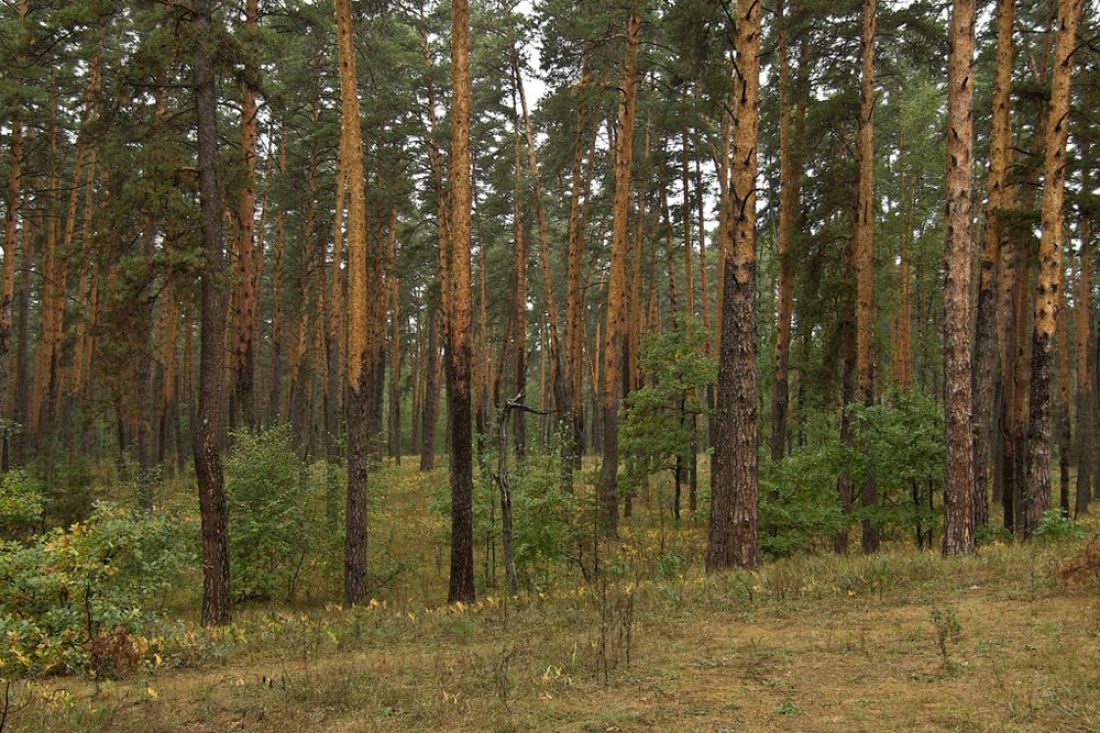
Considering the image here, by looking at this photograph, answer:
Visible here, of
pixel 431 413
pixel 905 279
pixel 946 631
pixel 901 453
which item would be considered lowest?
pixel 946 631

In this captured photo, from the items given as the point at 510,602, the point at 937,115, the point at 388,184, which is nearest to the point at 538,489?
the point at 510,602

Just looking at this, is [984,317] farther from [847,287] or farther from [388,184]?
Answer: [388,184]

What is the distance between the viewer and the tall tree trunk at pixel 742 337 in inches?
405

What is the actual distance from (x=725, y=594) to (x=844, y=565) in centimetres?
225

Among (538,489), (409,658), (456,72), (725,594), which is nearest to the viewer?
(409,658)

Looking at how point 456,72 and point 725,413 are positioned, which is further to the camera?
point 456,72

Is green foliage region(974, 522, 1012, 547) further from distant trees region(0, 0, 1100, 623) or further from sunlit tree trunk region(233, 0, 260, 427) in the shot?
sunlit tree trunk region(233, 0, 260, 427)

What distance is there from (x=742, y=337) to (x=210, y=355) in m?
8.33

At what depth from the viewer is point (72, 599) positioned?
802cm

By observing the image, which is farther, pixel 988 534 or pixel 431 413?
pixel 431 413

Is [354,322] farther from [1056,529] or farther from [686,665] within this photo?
[1056,529]

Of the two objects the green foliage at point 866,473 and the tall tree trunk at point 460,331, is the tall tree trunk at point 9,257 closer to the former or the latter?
the tall tree trunk at point 460,331

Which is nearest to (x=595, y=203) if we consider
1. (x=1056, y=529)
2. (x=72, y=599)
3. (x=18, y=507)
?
(x=1056, y=529)

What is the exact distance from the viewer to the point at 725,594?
885cm
